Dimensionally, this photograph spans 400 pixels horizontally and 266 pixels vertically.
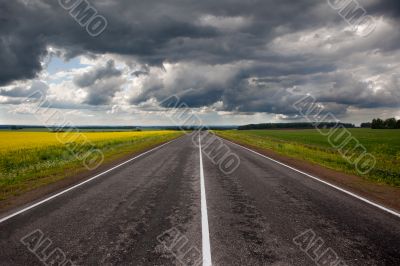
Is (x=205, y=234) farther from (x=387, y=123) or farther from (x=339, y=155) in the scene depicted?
(x=387, y=123)

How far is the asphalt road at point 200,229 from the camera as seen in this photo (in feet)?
15.4

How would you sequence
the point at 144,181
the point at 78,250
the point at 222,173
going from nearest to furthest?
the point at 78,250 < the point at 144,181 < the point at 222,173

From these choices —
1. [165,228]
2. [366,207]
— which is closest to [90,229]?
[165,228]

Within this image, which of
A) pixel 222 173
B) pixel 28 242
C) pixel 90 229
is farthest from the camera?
pixel 222 173

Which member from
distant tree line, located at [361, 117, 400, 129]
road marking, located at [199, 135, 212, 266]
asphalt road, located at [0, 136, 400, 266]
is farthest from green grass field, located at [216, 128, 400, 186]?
distant tree line, located at [361, 117, 400, 129]

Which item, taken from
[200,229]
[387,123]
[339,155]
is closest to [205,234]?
[200,229]

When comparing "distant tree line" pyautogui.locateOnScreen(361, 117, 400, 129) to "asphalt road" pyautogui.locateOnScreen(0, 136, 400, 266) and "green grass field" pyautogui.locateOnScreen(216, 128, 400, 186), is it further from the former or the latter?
"asphalt road" pyautogui.locateOnScreen(0, 136, 400, 266)

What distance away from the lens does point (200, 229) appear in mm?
5898

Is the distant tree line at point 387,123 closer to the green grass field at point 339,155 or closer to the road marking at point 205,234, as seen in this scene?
the green grass field at point 339,155

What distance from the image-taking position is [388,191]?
10.5 metres

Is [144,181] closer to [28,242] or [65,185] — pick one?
[65,185]

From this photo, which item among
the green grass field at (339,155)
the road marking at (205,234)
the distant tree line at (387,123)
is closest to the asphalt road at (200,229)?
the road marking at (205,234)

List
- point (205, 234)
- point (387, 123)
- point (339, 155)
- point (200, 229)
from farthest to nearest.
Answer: point (387, 123) < point (339, 155) < point (200, 229) < point (205, 234)

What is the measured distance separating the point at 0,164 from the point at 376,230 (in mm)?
17426
